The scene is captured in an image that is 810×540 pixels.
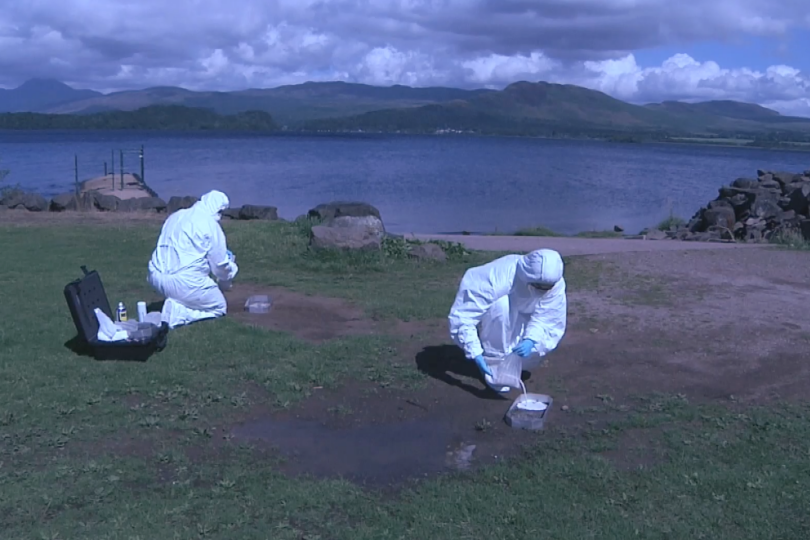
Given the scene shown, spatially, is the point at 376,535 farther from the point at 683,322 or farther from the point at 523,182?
the point at 523,182

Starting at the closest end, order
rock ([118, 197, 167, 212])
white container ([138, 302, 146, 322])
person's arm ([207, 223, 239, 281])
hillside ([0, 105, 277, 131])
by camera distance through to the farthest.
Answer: white container ([138, 302, 146, 322])
person's arm ([207, 223, 239, 281])
rock ([118, 197, 167, 212])
hillside ([0, 105, 277, 131])

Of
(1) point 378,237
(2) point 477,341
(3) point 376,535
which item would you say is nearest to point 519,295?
(2) point 477,341

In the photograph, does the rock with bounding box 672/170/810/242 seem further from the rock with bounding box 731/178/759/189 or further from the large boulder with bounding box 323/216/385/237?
the large boulder with bounding box 323/216/385/237

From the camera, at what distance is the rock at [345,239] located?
44.4ft

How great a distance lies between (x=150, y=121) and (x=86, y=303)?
5657 inches

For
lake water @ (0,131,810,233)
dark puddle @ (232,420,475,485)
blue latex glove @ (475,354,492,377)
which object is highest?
blue latex glove @ (475,354,492,377)

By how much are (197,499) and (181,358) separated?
9.75ft

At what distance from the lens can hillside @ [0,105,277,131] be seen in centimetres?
13750

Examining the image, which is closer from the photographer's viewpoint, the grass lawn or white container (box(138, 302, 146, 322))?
the grass lawn

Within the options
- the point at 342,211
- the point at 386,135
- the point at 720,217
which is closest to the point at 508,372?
the point at 342,211

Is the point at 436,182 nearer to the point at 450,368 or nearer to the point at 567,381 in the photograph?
the point at 450,368

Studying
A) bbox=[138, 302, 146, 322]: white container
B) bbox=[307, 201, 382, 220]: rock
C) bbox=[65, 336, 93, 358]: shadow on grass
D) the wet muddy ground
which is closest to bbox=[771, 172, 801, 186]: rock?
bbox=[307, 201, 382, 220]: rock

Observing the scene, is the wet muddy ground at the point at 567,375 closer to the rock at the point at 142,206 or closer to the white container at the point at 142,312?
the white container at the point at 142,312

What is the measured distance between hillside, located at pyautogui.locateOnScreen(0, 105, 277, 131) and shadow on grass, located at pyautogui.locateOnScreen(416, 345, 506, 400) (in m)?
137
